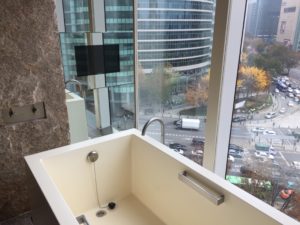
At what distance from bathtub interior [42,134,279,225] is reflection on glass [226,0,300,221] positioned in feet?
1.49

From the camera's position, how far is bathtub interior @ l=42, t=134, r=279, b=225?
1697 millimetres

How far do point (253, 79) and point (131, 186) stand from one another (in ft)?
4.42

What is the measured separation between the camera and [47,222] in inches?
57.3

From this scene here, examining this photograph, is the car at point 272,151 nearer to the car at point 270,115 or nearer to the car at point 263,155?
the car at point 263,155

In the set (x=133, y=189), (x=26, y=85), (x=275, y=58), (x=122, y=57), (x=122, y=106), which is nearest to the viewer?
(x=275, y=58)

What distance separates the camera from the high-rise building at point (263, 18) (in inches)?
58.3

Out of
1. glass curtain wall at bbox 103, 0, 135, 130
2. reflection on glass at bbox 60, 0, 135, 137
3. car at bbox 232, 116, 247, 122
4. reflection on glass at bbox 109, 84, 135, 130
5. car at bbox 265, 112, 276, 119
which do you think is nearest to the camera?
car at bbox 265, 112, 276, 119

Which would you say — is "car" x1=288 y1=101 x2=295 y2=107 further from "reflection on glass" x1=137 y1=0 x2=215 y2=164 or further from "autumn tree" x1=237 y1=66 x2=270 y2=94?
"reflection on glass" x1=137 y1=0 x2=215 y2=164

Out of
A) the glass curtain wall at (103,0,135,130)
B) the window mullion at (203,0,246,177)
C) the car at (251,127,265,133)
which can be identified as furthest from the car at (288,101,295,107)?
the glass curtain wall at (103,0,135,130)

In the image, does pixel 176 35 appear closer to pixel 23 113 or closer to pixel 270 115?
pixel 270 115

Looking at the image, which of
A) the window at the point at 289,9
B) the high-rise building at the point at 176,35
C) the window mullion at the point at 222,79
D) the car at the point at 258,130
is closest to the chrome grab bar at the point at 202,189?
the window mullion at the point at 222,79

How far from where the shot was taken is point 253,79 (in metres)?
1.66

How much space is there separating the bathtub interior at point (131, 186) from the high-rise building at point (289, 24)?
36.3 inches

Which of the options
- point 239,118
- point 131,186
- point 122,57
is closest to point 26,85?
point 122,57
